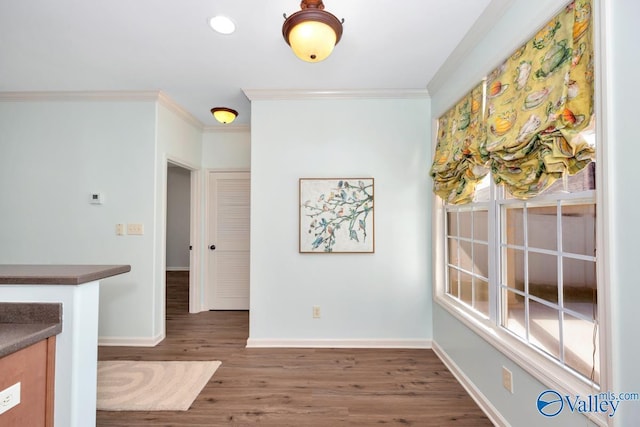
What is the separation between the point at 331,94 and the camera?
2.94 m

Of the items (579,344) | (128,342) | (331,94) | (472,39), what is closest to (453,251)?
(579,344)

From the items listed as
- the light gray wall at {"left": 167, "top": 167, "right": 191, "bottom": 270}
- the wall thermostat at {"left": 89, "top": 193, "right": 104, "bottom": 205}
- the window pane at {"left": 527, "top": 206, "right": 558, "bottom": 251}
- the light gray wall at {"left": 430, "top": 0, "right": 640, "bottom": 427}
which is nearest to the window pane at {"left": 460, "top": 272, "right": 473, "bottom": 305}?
the window pane at {"left": 527, "top": 206, "right": 558, "bottom": 251}

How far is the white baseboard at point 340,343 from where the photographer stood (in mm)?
2934

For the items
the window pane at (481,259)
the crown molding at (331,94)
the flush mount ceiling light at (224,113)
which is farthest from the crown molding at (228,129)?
the window pane at (481,259)

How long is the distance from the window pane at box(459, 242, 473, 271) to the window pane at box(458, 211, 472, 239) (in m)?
0.09

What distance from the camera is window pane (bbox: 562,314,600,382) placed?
1.42m

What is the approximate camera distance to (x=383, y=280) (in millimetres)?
2955

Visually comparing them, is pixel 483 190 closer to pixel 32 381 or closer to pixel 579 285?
pixel 579 285

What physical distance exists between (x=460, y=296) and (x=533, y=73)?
1.82 m

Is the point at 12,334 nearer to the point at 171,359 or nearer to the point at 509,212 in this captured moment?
the point at 171,359

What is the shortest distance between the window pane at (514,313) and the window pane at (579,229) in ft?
1.91

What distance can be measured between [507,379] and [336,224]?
69.5 inches

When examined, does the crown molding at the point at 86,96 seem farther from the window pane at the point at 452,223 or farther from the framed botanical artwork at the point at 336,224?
the window pane at the point at 452,223

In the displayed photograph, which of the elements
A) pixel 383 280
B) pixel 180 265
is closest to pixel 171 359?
pixel 383 280
